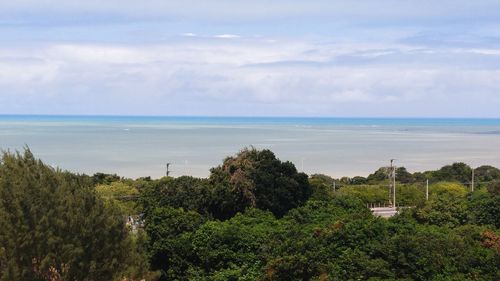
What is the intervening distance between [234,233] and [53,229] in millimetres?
9102

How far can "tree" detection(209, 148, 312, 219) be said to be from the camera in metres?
33.2

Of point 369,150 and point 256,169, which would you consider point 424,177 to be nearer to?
point 256,169

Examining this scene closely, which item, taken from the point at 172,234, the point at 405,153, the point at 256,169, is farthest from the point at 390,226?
the point at 405,153

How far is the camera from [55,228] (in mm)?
17344

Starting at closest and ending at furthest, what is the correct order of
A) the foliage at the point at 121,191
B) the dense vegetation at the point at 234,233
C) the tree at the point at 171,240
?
1. the dense vegetation at the point at 234,233
2. the tree at the point at 171,240
3. the foliage at the point at 121,191

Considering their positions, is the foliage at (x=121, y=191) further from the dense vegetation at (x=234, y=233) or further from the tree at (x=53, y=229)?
the tree at (x=53, y=229)

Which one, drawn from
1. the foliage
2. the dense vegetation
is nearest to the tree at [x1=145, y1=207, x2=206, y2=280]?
the dense vegetation

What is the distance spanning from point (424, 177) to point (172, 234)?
Answer: 47.5 metres

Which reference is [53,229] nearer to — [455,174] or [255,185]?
[255,185]

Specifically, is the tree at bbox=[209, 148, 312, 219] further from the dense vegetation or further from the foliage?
the foliage

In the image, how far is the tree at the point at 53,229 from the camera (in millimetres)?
16922

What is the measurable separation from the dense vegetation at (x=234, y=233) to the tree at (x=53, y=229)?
0.03 metres

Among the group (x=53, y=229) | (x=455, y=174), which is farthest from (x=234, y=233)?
(x=455, y=174)

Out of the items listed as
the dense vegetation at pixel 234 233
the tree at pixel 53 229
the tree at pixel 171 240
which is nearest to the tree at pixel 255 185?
the dense vegetation at pixel 234 233
